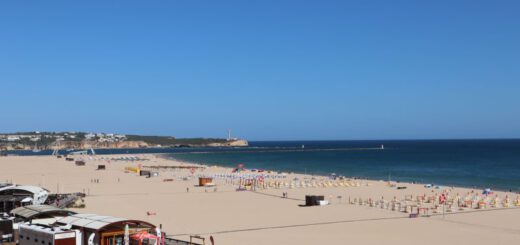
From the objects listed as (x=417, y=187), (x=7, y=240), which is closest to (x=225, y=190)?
(x=417, y=187)

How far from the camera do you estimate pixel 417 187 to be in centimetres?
5006

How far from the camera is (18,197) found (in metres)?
27.5

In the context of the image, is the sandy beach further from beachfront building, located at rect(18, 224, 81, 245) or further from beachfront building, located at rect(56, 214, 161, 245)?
beachfront building, located at rect(18, 224, 81, 245)

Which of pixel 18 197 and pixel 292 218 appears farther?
pixel 292 218

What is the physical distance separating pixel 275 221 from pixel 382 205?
889 cm

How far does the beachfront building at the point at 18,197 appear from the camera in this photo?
88.2 ft

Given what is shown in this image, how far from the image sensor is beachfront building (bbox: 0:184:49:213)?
2689 centimetres

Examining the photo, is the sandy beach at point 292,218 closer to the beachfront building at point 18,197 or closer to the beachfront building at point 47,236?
the beachfront building at point 18,197

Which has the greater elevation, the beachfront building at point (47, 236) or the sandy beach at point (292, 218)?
the beachfront building at point (47, 236)

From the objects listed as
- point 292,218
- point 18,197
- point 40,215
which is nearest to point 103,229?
point 40,215

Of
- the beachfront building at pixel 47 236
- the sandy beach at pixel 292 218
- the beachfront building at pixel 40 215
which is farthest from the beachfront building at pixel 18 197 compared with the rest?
the beachfront building at pixel 47 236

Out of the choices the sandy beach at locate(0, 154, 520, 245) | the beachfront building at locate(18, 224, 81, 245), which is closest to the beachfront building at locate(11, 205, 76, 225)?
the beachfront building at locate(18, 224, 81, 245)

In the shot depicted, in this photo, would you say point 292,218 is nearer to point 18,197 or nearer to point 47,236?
point 18,197

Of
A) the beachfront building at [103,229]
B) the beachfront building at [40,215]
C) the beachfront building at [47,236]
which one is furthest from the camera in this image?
the beachfront building at [40,215]
